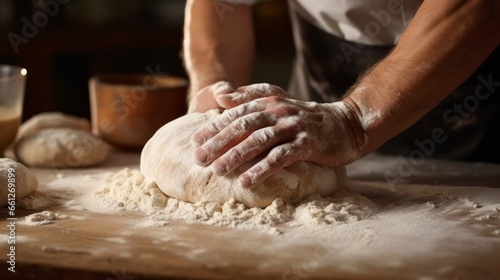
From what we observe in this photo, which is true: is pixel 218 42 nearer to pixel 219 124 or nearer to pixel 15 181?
pixel 219 124

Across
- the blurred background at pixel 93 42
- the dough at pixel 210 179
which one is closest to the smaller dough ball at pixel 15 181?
the dough at pixel 210 179

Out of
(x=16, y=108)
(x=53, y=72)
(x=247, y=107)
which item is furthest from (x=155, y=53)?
(x=247, y=107)

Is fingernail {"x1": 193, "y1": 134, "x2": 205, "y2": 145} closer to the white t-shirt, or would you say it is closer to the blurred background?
the white t-shirt

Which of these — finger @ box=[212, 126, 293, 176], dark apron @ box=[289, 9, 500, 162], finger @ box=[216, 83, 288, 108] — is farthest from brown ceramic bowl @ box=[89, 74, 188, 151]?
finger @ box=[212, 126, 293, 176]

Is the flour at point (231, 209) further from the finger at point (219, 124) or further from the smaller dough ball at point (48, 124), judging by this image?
the smaller dough ball at point (48, 124)

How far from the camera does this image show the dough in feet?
4.21

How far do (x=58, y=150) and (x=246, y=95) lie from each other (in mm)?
589

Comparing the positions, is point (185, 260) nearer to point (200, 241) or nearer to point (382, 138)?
point (200, 241)

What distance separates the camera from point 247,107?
1.33 m

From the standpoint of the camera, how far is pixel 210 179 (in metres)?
1.29

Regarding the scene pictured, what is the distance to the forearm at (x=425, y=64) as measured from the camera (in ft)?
4.36

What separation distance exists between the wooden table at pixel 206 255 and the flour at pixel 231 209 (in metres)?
0.03

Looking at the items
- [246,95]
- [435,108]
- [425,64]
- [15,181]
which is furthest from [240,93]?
[435,108]

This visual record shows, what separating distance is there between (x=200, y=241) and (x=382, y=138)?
484mm
